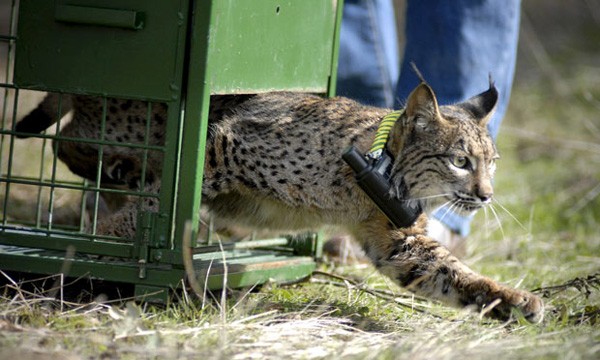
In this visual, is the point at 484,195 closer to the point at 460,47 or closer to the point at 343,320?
the point at 343,320

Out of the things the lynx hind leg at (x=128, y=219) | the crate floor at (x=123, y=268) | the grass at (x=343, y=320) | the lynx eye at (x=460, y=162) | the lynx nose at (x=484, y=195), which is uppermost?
the lynx eye at (x=460, y=162)

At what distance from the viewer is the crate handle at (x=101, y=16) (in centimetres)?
366

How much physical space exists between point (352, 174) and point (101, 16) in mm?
1221

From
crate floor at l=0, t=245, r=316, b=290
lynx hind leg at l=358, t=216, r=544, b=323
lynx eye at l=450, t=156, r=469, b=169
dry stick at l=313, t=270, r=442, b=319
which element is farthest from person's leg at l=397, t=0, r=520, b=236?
crate floor at l=0, t=245, r=316, b=290

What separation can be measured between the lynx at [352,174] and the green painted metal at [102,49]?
519 millimetres

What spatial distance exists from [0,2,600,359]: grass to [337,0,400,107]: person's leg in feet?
3.52

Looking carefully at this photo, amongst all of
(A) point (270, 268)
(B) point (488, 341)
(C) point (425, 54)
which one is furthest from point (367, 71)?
(B) point (488, 341)

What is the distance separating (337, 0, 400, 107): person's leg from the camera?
5590 mm

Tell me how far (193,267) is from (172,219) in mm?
277

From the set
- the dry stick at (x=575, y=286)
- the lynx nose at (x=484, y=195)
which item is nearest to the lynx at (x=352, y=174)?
the lynx nose at (x=484, y=195)

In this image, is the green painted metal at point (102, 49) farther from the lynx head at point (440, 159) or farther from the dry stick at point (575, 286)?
the dry stick at point (575, 286)

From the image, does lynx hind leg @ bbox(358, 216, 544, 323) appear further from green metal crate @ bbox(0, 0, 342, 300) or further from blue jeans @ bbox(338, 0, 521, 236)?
blue jeans @ bbox(338, 0, 521, 236)

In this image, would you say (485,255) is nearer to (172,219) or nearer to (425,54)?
(425,54)

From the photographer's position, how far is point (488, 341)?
139 inches
